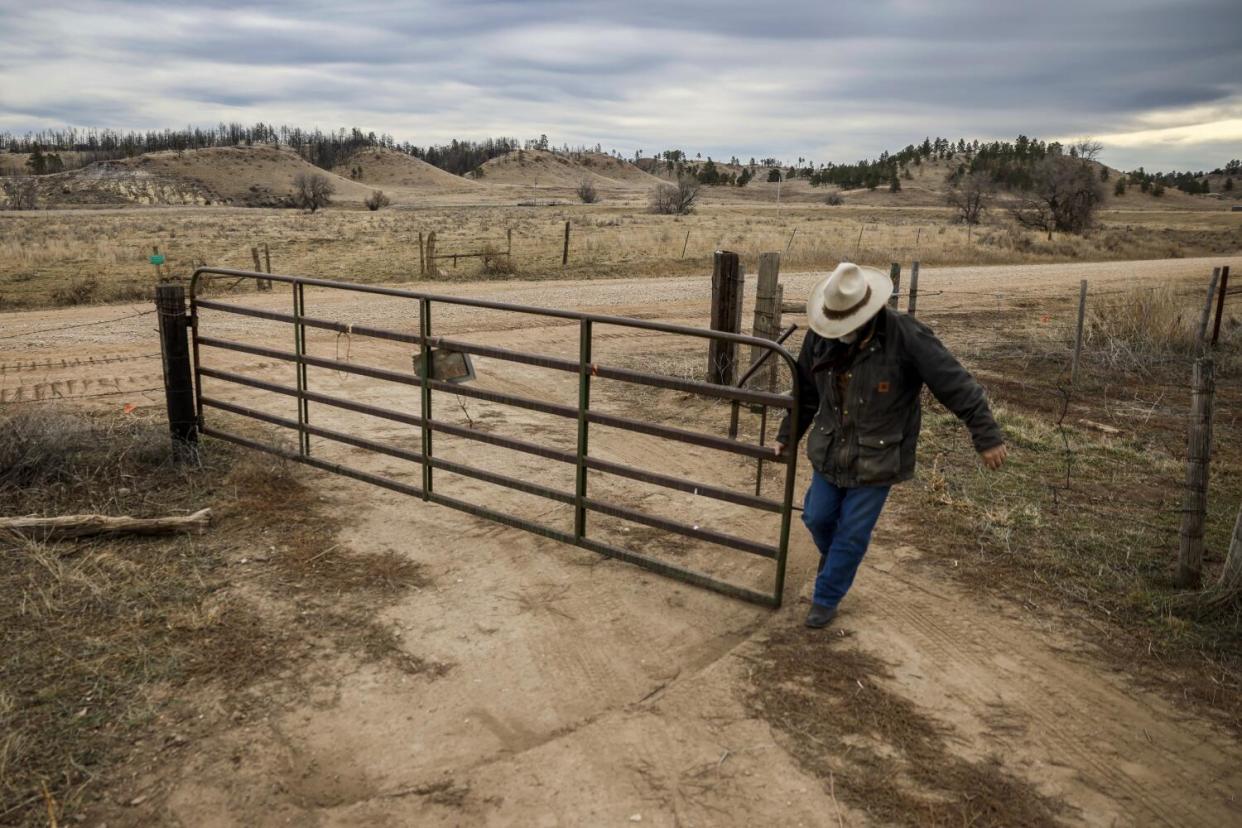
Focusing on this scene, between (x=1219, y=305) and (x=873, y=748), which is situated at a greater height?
(x=1219, y=305)

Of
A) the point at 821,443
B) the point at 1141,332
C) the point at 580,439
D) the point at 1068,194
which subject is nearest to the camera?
the point at 821,443

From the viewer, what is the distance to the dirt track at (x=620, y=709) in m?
3.42

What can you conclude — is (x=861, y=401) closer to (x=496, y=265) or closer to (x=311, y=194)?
(x=496, y=265)

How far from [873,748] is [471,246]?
2611cm

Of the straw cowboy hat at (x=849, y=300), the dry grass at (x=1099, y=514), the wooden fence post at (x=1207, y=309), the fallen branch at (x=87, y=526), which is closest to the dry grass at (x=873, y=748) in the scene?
the dry grass at (x=1099, y=514)

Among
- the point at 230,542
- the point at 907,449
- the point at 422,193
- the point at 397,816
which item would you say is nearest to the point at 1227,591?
the point at 907,449

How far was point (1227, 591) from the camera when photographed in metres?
4.85

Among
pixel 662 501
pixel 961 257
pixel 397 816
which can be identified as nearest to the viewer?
pixel 397 816

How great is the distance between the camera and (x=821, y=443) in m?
4.58

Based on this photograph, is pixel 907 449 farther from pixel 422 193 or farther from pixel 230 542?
pixel 422 193

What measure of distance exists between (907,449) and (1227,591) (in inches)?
79.3

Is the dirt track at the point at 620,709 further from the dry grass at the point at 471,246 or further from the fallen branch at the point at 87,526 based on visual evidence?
the dry grass at the point at 471,246

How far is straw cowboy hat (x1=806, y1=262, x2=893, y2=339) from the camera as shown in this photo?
4254 mm

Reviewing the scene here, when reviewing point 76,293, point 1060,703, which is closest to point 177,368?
point 1060,703
